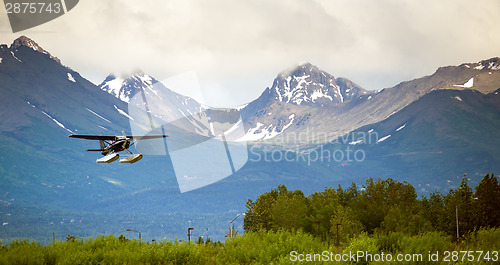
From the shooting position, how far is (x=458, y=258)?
30.3 metres

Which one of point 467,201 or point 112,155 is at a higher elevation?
point 112,155

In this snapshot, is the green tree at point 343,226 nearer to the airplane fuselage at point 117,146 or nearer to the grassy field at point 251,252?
the grassy field at point 251,252

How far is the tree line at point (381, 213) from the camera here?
87.6 metres

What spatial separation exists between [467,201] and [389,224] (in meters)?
15.3

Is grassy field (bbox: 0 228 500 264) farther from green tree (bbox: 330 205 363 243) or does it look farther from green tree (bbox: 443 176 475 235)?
green tree (bbox: 443 176 475 235)

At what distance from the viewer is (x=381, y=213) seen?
9994 cm

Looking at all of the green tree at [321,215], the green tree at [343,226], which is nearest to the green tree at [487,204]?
the green tree at [343,226]

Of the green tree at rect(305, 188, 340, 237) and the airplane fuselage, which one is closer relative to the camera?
the airplane fuselage

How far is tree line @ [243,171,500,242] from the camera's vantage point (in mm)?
87562

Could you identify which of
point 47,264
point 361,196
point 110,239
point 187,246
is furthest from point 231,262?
point 361,196

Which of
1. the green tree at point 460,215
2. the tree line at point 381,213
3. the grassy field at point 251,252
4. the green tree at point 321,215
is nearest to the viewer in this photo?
the grassy field at point 251,252

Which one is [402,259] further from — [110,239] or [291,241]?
[110,239]

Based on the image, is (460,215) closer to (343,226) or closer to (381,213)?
(381,213)

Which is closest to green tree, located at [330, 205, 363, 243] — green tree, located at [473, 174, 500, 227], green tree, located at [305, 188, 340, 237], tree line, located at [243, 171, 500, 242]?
tree line, located at [243, 171, 500, 242]
